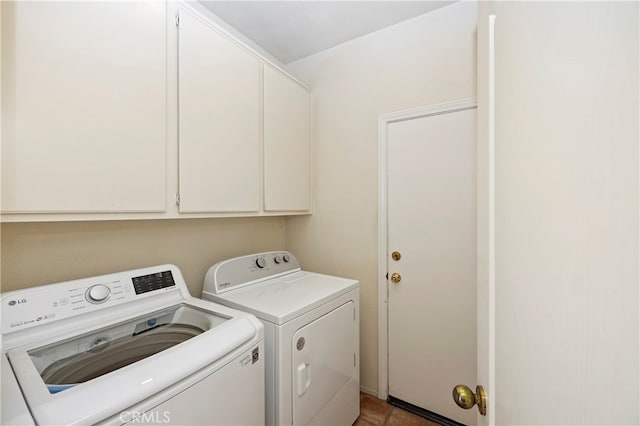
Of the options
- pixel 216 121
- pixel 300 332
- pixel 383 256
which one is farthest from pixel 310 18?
pixel 300 332

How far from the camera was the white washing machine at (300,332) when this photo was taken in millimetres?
1278

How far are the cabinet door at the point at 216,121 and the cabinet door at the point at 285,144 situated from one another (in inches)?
4.2

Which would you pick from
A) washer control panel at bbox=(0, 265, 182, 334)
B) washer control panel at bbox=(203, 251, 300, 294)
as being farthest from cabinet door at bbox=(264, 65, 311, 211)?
washer control panel at bbox=(0, 265, 182, 334)

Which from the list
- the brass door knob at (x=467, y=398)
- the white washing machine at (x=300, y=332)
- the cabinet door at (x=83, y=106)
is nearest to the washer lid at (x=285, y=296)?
the white washing machine at (x=300, y=332)

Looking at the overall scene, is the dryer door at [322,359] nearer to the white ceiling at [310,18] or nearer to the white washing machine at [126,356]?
the white washing machine at [126,356]

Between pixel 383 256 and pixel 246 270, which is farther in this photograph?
pixel 383 256

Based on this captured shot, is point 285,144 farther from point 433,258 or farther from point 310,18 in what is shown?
point 433,258

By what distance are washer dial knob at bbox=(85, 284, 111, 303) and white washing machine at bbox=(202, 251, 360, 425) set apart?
1.77 ft

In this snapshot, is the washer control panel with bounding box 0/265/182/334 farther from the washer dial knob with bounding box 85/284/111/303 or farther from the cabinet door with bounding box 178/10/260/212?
the cabinet door with bounding box 178/10/260/212

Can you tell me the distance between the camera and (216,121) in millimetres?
1510

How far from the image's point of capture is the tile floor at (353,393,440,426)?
186 centimetres

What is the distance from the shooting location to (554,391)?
0.38 metres

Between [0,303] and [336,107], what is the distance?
222 centimetres

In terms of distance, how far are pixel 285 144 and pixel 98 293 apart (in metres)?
1.43
